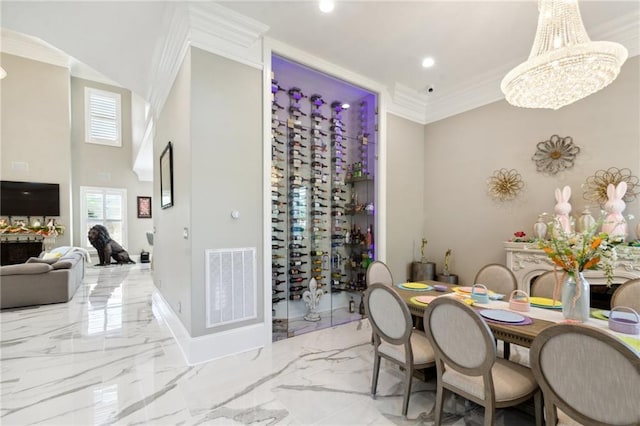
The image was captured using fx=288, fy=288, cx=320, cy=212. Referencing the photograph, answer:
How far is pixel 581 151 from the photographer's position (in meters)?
3.35

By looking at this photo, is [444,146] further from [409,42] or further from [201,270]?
[201,270]

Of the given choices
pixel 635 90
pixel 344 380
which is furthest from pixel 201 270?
pixel 635 90

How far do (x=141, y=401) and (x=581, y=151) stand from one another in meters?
5.01

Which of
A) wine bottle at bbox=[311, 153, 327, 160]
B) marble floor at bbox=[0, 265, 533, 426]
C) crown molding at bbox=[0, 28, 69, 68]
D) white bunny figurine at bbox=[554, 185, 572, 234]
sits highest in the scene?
crown molding at bbox=[0, 28, 69, 68]

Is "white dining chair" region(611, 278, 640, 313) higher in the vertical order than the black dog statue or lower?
higher

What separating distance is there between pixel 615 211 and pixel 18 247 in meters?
10.9

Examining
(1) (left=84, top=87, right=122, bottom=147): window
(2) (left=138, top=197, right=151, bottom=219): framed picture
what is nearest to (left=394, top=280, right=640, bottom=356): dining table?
(2) (left=138, top=197, right=151, bottom=219): framed picture

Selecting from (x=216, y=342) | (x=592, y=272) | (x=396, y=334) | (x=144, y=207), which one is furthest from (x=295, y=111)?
(x=144, y=207)

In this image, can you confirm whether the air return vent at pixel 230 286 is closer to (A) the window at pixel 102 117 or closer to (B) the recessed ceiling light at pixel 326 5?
(B) the recessed ceiling light at pixel 326 5

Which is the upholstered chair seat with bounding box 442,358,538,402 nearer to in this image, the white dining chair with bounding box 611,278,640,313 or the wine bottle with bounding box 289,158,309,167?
the white dining chair with bounding box 611,278,640,313

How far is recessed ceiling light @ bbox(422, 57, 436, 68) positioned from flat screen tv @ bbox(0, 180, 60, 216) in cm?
895

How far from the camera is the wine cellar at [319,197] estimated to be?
12.1 ft

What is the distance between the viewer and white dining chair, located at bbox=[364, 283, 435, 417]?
193 cm

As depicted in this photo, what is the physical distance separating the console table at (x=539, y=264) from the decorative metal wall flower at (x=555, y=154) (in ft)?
3.31
